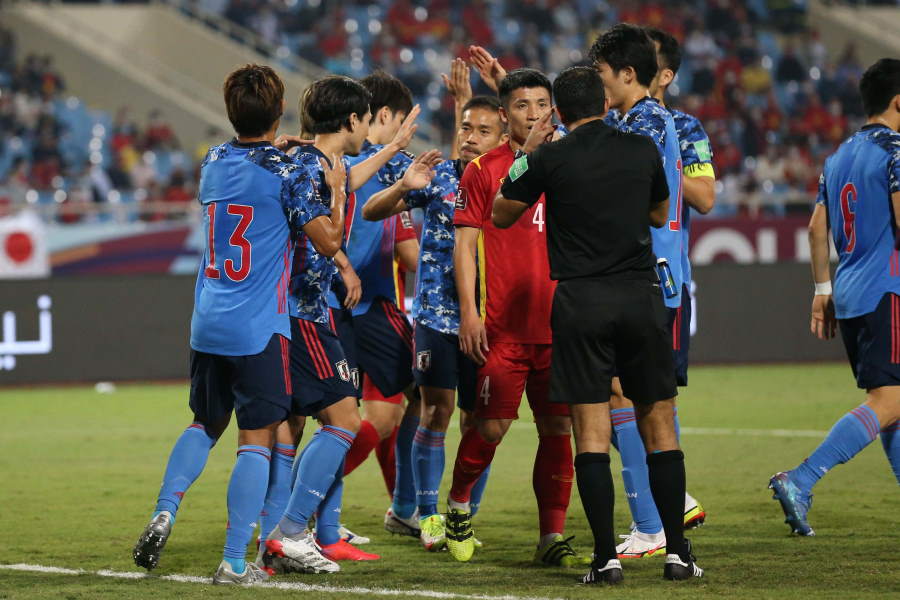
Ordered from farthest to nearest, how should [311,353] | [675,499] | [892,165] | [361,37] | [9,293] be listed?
1. [361,37]
2. [9,293]
3. [892,165]
4. [311,353]
5. [675,499]

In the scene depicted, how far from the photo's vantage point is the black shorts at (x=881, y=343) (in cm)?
628

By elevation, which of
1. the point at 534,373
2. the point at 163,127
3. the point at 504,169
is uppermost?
→ the point at 163,127

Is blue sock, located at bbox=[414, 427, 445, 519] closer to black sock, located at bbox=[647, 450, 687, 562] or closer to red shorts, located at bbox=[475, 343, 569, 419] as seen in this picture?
red shorts, located at bbox=[475, 343, 569, 419]

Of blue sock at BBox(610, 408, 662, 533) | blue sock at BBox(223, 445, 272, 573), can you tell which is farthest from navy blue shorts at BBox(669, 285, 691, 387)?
blue sock at BBox(223, 445, 272, 573)

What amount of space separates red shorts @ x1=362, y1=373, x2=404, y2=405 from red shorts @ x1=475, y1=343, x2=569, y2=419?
831 mm

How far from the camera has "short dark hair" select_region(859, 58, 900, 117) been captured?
6457 millimetres

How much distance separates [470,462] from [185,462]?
1.34m

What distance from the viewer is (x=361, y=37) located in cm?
2564

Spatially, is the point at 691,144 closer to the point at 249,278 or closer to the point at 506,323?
the point at 506,323

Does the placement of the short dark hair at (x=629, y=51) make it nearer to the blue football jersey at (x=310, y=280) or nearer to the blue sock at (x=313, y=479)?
the blue football jersey at (x=310, y=280)

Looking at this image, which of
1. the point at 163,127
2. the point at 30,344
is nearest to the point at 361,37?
the point at 163,127

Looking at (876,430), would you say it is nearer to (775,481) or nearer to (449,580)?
(775,481)

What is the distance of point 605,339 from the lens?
208 inches

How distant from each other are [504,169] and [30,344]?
965cm
